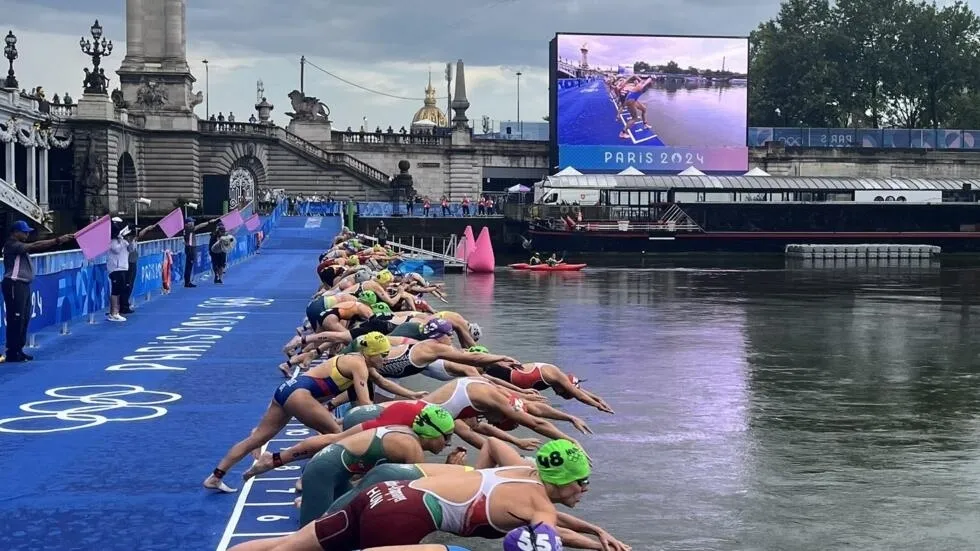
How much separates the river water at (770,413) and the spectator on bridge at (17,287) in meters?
9.06

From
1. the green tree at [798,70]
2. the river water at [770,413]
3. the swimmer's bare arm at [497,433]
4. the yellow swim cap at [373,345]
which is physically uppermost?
the green tree at [798,70]

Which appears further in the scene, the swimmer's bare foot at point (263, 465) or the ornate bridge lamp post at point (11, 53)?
the ornate bridge lamp post at point (11, 53)

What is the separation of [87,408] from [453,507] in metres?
9.50

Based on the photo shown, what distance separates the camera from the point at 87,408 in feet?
55.3

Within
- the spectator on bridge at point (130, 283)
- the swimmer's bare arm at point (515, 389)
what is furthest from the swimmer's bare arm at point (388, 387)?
the spectator on bridge at point (130, 283)

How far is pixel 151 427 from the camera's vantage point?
51.1ft

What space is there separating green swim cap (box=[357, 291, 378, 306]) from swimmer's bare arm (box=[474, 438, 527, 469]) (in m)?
9.77

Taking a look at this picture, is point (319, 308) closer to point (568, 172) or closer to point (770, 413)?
point (770, 413)

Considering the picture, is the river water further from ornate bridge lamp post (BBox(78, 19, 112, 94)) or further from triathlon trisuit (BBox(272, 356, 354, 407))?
ornate bridge lamp post (BBox(78, 19, 112, 94))

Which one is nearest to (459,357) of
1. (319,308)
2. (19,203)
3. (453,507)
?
(319,308)

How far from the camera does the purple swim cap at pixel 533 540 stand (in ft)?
25.6

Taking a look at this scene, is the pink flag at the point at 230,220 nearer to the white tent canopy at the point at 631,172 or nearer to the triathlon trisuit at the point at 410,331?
the triathlon trisuit at the point at 410,331

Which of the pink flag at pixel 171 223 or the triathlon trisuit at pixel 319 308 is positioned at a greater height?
the pink flag at pixel 171 223

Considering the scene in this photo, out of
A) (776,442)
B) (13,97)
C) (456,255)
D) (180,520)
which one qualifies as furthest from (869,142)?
(180,520)
